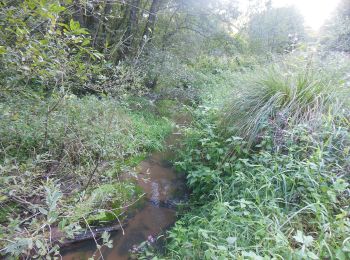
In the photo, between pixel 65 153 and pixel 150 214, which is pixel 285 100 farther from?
pixel 65 153

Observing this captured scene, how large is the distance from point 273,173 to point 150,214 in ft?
4.70

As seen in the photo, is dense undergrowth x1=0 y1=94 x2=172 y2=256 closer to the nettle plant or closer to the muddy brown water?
the muddy brown water

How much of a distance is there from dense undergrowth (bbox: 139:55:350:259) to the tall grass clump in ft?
0.03

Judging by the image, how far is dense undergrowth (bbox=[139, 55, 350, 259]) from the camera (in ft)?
5.59

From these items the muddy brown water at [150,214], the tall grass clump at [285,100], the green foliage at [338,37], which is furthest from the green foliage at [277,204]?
the green foliage at [338,37]

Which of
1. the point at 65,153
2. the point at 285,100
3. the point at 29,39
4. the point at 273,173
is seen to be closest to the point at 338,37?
the point at 285,100

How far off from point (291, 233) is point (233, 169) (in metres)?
0.95

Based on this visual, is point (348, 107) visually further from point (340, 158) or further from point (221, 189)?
point (221, 189)

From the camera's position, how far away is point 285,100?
118 inches

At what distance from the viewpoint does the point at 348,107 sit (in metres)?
2.79

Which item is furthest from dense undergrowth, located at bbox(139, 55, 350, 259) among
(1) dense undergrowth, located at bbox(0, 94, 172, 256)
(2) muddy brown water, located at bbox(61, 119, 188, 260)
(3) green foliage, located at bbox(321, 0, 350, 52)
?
(3) green foliage, located at bbox(321, 0, 350, 52)

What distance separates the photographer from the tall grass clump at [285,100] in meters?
2.79

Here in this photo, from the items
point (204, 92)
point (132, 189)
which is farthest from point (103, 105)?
point (204, 92)

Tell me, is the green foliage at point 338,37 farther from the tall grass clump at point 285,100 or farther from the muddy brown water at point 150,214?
the muddy brown water at point 150,214
